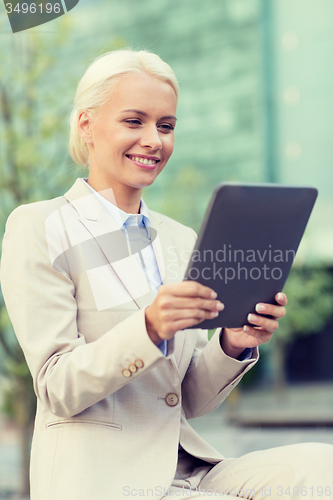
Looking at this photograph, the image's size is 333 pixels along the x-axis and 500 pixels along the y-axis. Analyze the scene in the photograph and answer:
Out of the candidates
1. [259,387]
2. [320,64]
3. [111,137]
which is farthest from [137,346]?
[259,387]

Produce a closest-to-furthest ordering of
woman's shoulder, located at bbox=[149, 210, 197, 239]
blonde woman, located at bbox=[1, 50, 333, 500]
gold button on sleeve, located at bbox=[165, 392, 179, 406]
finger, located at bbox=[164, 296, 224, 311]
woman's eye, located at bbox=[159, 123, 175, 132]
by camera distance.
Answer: finger, located at bbox=[164, 296, 224, 311], blonde woman, located at bbox=[1, 50, 333, 500], gold button on sleeve, located at bbox=[165, 392, 179, 406], woman's eye, located at bbox=[159, 123, 175, 132], woman's shoulder, located at bbox=[149, 210, 197, 239]

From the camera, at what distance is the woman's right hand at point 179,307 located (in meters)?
1.12

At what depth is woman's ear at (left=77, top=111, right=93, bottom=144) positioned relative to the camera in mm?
1591

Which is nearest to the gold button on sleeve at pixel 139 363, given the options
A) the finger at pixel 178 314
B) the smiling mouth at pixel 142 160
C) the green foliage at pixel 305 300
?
the finger at pixel 178 314

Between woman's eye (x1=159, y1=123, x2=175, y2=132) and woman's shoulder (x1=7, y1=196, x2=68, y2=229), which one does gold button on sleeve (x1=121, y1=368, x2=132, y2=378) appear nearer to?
woman's shoulder (x1=7, y1=196, x2=68, y2=229)

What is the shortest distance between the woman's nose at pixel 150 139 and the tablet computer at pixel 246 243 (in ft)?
1.44

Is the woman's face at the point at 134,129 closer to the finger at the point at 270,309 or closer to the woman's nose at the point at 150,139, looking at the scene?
the woman's nose at the point at 150,139

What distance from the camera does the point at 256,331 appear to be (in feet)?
4.53

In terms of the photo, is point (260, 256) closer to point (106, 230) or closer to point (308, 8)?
point (106, 230)

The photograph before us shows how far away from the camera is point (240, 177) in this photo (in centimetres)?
1051

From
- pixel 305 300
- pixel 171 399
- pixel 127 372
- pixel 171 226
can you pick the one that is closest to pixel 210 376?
pixel 171 399

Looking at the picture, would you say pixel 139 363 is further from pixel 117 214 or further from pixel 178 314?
pixel 117 214

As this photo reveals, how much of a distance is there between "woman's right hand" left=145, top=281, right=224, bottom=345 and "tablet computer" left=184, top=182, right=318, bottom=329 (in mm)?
30

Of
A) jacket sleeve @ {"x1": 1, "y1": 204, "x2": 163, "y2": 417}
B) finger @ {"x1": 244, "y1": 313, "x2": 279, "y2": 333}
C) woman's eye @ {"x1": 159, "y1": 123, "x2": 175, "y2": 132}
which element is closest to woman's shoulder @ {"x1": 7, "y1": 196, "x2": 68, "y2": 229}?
jacket sleeve @ {"x1": 1, "y1": 204, "x2": 163, "y2": 417}
